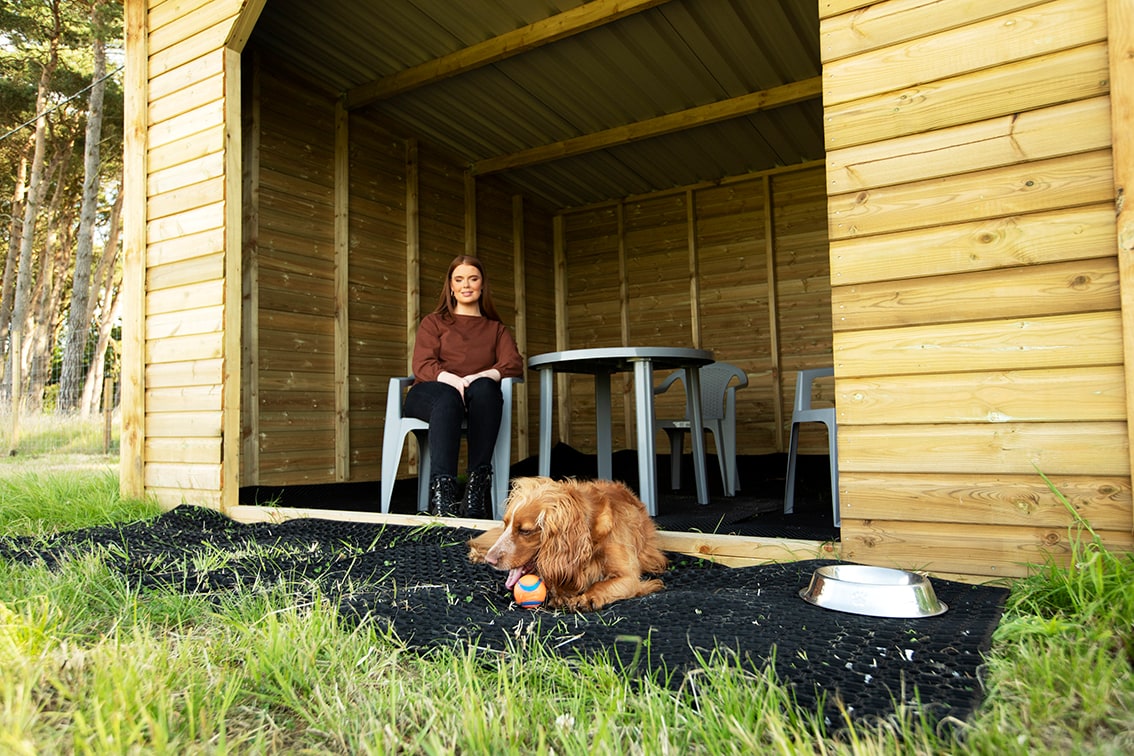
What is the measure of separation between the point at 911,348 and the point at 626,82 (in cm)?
397

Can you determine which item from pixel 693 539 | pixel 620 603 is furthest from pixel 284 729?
pixel 693 539

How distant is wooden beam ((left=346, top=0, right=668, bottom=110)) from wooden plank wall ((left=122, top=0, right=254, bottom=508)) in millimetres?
1716

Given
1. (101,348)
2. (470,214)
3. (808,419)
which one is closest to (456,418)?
(808,419)

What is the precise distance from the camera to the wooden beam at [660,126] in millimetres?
5352

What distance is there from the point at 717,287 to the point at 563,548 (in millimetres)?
5748

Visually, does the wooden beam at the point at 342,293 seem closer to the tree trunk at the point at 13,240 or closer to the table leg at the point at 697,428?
the table leg at the point at 697,428

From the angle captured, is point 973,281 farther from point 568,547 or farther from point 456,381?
point 456,381

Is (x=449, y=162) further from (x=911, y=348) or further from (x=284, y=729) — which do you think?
(x=284, y=729)

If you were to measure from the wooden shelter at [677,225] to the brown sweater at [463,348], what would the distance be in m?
0.89

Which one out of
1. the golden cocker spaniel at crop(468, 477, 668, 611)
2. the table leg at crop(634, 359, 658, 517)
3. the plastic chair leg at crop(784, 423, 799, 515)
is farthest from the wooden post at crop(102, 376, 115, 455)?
the golden cocker spaniel at crop(468, 477, 668, 611)

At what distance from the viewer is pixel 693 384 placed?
12.4ft

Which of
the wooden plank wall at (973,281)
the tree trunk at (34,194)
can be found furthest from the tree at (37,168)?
the wooden plank wall at (973,281)

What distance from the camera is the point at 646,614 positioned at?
1746 mm

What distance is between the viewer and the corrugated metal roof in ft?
15.0
